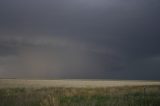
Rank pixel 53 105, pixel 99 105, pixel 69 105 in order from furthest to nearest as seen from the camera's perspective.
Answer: pixel 99 105 → pixel 69 105 → pixel 53 105

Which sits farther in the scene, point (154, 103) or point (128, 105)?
point (154, 103)

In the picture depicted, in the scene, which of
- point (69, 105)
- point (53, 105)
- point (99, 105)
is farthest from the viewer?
point (99, 105)

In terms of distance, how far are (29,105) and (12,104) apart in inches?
33.5

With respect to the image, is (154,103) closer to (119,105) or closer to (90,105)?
(119,105)

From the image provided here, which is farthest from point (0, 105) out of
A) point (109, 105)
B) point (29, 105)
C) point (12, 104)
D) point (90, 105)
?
point (109, 105)

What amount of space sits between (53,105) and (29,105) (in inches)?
108

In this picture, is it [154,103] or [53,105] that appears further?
[154,103]

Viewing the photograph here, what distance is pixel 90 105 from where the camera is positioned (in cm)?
1393

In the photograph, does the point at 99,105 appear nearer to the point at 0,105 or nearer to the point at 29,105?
the point at 29,105

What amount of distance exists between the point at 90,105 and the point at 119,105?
4.63ft

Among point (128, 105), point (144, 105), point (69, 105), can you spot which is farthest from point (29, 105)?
point (144, 105)

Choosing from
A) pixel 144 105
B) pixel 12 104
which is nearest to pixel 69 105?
pixel 12 104

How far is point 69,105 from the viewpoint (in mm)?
13672

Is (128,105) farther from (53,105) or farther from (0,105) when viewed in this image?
(0,105)
